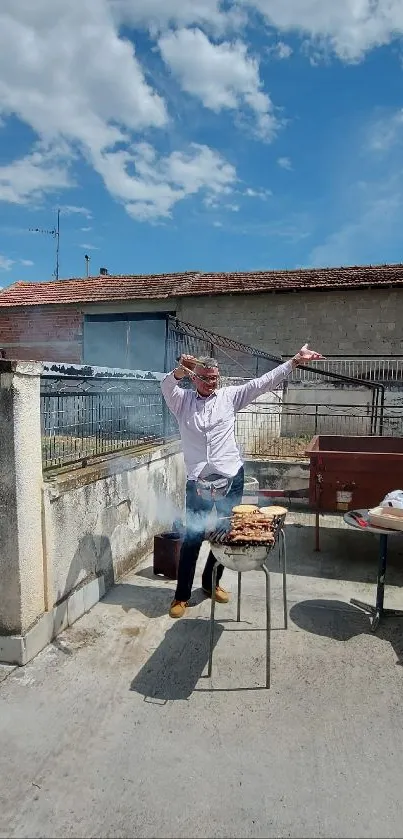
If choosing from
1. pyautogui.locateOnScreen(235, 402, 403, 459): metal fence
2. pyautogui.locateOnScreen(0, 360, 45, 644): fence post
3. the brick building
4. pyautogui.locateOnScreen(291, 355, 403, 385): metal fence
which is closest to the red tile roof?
the brick building

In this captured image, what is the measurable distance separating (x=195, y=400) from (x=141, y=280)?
16730 millimetres

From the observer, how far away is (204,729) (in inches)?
104

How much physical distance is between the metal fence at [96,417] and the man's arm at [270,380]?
1299 millimetres

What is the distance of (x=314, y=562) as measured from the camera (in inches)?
208

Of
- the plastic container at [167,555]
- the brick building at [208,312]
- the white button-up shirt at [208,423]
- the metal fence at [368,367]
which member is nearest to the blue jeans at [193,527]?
the white button-up shirt at [208,423]

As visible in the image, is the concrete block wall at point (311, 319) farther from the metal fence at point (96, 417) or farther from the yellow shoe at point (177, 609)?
the yellow shoe at point (177, 609)

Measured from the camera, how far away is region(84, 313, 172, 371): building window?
17.3m

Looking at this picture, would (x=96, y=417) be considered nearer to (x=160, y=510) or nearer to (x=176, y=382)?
(x=176, y=382)

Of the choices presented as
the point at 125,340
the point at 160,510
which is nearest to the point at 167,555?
the point at 160,510

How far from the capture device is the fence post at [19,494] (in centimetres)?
302

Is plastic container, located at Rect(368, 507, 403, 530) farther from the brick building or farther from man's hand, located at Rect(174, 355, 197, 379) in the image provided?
the brick building

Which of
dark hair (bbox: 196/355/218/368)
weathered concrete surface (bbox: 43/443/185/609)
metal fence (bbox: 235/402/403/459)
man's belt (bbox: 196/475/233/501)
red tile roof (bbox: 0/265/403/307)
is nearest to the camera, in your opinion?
weathered concrete surface (bbox: 43/443/185/609)

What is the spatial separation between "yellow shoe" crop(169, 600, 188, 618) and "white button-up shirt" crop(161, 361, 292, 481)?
1.03 metres

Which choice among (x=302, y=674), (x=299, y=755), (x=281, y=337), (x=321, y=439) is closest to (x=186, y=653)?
(x=302, y=674)
